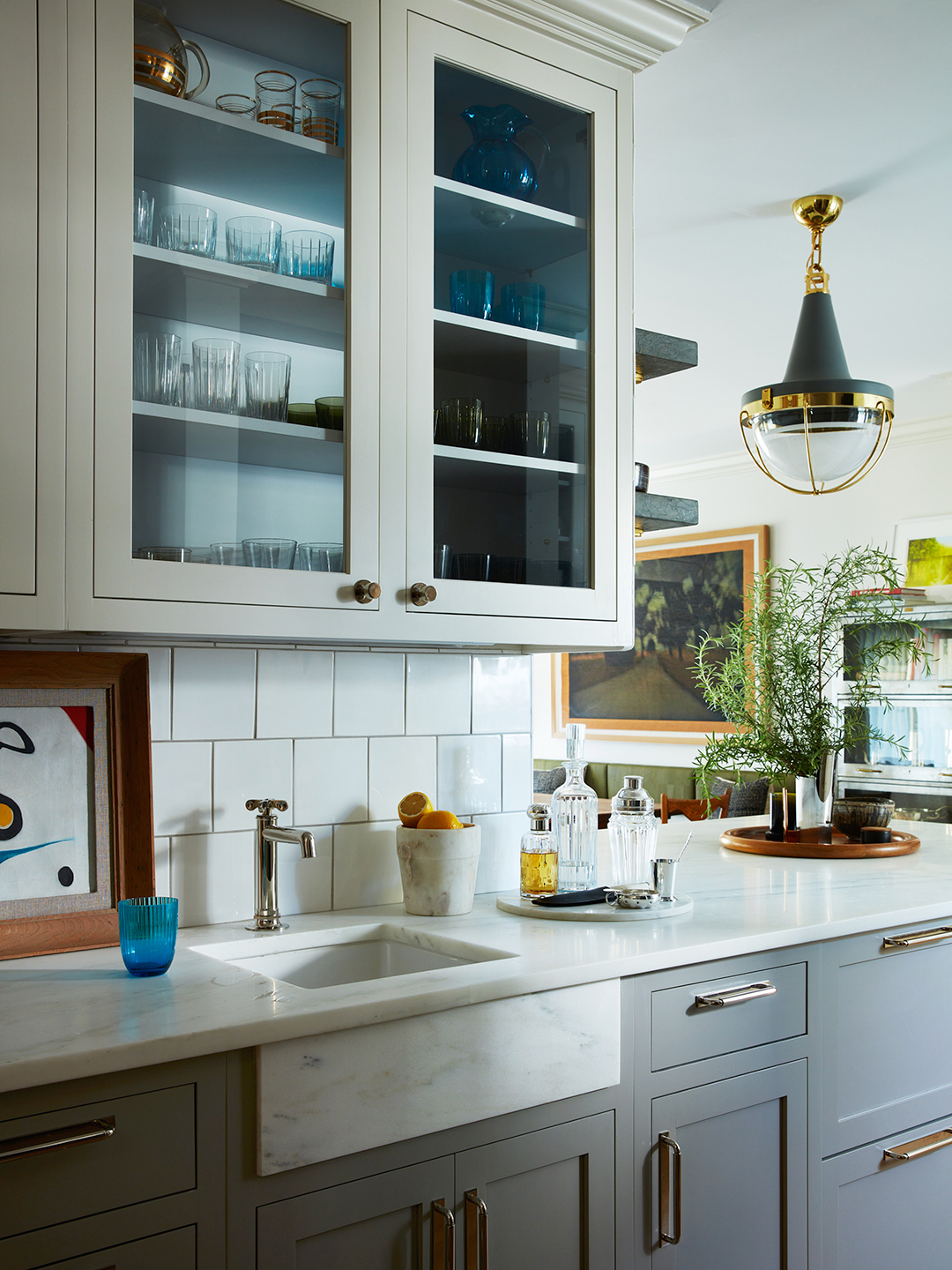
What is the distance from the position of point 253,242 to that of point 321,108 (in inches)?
9.4

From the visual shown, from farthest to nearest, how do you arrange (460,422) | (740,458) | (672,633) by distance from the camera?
(672,633), (740,458), (460,422)

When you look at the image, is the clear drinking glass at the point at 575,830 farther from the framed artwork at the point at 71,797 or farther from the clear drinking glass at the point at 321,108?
the clear drinking glass at the point at 321,108

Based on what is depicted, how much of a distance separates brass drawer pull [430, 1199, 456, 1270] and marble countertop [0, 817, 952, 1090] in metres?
0.25

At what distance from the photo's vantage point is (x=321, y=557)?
5.02 ft

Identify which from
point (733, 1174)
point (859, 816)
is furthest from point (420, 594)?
point (859, 816)

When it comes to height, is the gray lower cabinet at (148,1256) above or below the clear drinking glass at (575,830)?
below

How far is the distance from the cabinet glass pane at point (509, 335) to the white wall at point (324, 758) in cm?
34

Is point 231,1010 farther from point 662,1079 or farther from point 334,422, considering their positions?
point 334,422

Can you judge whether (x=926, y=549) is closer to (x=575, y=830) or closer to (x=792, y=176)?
(x=792, y=176)

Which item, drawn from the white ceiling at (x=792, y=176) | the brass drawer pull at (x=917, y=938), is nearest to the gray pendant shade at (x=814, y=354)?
the white ceiling at (x=792, y=176)

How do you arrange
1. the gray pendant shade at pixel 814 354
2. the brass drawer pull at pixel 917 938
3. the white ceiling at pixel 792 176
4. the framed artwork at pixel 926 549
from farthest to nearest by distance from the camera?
1. the framed artwork at pixel 926 549
2. the gray pendant shade at pixel 814 354
3. the white ceiling at pixel 792 176
4. the brass drawer pull at pixel 917 938

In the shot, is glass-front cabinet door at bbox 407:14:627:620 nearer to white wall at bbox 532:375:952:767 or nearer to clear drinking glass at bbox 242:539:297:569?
clear drinking glass at bbox 242:539:297:569

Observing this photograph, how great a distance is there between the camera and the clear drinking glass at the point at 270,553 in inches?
57.9

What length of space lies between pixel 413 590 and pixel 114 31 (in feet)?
2.77
